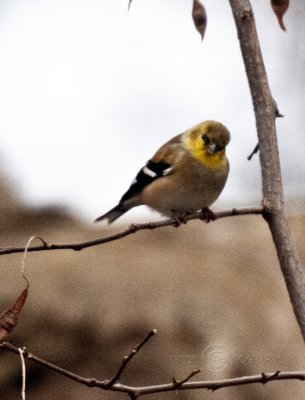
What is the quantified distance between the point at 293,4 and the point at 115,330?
592cm

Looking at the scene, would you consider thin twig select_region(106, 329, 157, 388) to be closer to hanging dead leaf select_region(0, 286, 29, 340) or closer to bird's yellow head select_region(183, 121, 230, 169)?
hanging dead leaf select_region(0, 286, 29, 340)

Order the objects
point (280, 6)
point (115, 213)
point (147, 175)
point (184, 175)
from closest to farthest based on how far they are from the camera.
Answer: point (280, 6)
point (184, 175)
point (147, 175)
point (115, 213)

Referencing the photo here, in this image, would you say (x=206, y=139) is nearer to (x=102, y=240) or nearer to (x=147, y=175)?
(x=147, y=175)

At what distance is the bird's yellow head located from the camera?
458 centimetres

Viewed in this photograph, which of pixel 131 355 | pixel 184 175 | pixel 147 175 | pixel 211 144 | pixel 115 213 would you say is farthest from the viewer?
pixel 115 213

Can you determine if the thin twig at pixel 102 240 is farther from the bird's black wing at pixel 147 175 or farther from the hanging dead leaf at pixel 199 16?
the bird's black wing at pixel 147 175

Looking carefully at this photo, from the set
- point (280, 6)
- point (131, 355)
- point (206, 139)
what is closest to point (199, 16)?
point (280, 6)

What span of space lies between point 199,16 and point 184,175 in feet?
7.72

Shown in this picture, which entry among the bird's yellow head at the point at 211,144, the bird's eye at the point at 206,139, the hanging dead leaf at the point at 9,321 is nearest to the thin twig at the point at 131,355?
the hanging dead leaf at the point at 9,321

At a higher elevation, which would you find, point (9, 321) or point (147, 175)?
point (9, 321)

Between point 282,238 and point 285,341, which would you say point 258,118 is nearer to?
point 282,238

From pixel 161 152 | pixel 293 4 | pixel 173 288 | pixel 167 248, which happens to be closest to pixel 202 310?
pixel 173 288

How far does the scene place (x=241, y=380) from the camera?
78.4 inches

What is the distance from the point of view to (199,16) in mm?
2201
